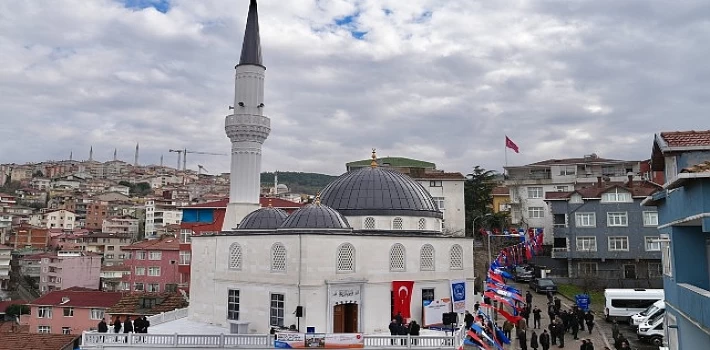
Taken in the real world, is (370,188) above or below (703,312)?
above

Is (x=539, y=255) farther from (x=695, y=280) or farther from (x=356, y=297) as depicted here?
(x=695, y=280)

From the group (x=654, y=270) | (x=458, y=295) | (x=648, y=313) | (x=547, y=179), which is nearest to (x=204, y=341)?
(x=458, y=295)

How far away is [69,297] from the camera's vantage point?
3600 cm

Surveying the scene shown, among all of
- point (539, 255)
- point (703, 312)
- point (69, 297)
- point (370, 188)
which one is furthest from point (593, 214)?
point (69, 297)

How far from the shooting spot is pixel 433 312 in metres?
20.1

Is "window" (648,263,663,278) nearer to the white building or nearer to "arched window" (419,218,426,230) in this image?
"arched window" (419,218,426,230)

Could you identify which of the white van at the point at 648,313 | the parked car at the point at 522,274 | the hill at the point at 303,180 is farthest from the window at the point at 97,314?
the hill at the point at 303,180

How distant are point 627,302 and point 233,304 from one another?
16.1m

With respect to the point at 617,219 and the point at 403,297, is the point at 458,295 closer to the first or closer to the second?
the point at 403,297

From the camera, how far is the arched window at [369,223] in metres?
22.9

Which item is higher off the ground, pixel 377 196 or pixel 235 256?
pixel 377 196

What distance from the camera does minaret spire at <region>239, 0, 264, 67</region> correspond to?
26.5m

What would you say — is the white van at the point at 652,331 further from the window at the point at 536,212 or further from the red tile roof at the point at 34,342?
the window at the point at 536,212

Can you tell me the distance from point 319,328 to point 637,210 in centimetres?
2341
